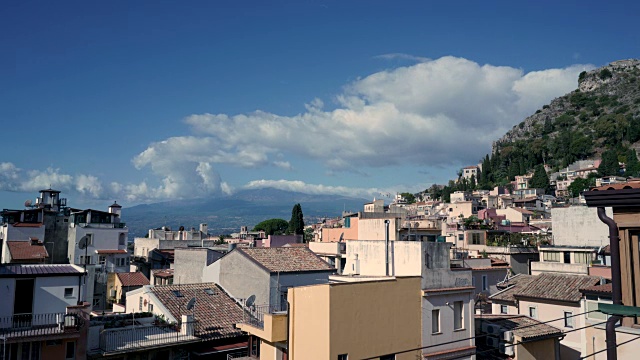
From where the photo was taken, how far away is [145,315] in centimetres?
2659

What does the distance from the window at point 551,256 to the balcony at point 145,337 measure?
3114cm

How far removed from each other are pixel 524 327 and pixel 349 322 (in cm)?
855

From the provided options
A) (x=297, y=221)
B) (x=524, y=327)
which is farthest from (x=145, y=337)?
(x=297, y=221)

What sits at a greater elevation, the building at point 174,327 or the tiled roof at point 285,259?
the tiled roof at point 285,259

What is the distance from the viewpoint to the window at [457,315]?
69.2 ft

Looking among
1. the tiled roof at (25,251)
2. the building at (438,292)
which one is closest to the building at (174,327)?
the building at (438,292)

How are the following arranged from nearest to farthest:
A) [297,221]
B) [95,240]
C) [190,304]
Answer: [190,304] < [95,240] < [297,221]

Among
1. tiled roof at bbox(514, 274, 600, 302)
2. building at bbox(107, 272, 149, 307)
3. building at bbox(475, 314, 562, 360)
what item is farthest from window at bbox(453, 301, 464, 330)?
building at bbox(107, 272, 149, 307)

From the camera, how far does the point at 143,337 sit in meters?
23.8

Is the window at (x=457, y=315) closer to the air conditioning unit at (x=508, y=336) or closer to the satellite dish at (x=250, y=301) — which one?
the air conditioning unit at (x=508, y=336)

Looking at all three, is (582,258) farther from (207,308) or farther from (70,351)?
(70,351)

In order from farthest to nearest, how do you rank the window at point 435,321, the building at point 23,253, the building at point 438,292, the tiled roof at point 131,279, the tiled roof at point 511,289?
the tiled roof at point 131,279, the building at point 23,253, the tiled roof at point 511,289, the window at point 435,321, the building at point 438,292

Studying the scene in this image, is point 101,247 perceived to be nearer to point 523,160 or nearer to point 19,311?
point 19,311

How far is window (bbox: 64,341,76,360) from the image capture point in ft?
68.8
